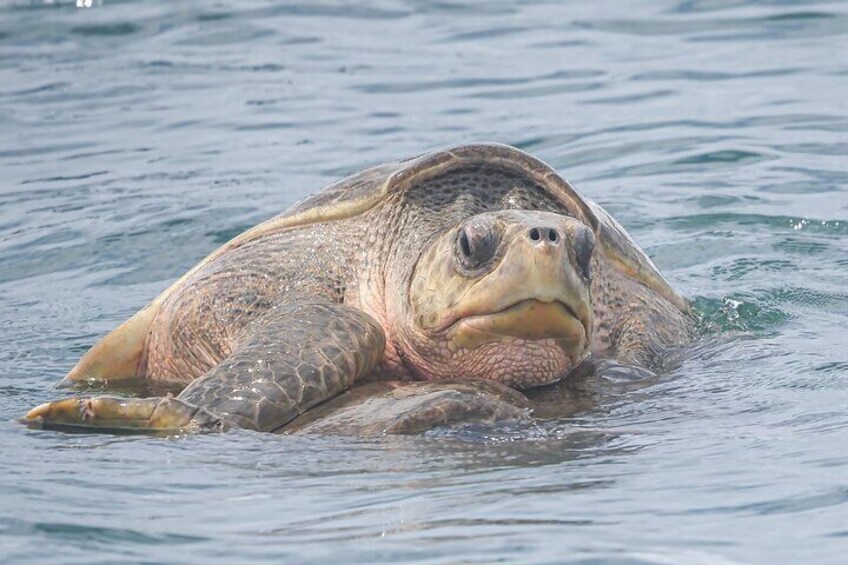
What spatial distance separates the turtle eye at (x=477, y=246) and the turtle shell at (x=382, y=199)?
0.82 meters

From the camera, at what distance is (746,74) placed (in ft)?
46.9

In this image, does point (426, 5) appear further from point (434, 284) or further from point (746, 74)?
point (434, 284)

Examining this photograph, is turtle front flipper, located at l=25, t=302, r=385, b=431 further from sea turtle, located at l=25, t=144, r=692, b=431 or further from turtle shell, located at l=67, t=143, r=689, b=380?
turtle shell, located at l=67, t=143, r=689, b=380

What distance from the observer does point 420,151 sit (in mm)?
12391

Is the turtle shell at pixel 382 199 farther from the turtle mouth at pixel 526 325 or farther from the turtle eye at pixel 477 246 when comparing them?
the turtle mouth at pixel 526 325

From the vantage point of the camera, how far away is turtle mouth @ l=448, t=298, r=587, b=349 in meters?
5.98

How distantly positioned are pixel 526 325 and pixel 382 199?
1272 mm

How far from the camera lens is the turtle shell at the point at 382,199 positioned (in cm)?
695

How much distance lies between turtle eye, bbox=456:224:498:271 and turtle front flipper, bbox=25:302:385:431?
20.2 inches

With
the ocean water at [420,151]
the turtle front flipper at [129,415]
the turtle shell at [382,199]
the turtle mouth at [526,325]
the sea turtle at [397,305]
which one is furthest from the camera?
the turtle shell at [382,199]

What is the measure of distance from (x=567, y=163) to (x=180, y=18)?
6.36 meters

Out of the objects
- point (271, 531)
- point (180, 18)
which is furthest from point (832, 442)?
point (180, 18)

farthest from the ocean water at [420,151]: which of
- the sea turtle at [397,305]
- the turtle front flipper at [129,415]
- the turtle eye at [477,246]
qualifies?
the turtle eye at [477,246]

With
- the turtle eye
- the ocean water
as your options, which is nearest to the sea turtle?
the turtle eye
